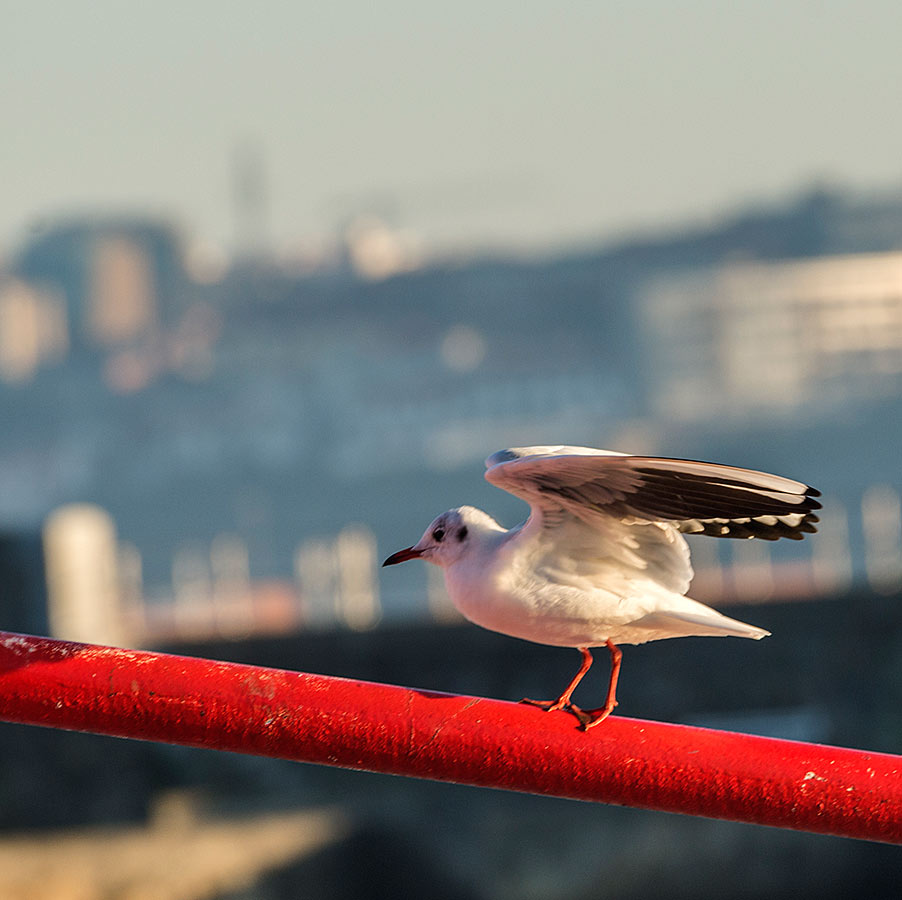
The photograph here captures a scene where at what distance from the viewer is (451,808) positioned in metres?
17.2

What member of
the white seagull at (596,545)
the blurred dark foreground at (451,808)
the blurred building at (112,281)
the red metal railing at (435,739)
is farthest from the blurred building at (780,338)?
the red metal railing at (435,739)

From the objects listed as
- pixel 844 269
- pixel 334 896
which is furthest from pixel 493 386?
pixel 334 896

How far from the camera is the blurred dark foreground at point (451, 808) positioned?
14617mm

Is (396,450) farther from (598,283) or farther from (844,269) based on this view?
(844,269)

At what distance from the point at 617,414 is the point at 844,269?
831 inches

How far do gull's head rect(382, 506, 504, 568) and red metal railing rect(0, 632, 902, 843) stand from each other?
379 mm

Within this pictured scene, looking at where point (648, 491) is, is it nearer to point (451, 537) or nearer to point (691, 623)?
point (691, 623)

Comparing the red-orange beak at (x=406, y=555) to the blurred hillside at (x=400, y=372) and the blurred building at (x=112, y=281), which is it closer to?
the blurred hillside at (x=400, y=372)

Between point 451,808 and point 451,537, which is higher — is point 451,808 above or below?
below

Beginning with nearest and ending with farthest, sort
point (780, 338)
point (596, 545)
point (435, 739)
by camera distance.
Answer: point (435, 739) → point (596, 545) → point (780, 338)

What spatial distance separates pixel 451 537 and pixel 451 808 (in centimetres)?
1476

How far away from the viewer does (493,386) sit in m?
140

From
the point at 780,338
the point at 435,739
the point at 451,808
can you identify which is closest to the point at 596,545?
the point at 435,739

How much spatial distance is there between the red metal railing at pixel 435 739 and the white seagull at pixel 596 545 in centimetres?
10
